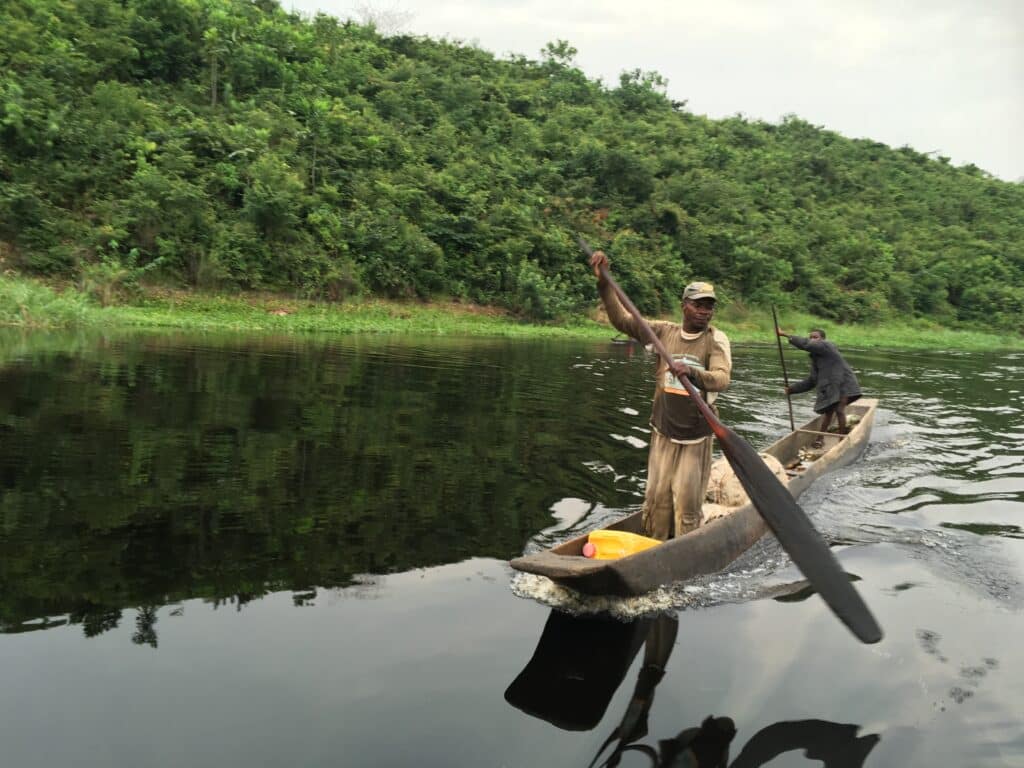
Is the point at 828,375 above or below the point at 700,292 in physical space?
below

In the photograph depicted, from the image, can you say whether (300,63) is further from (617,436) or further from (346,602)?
(346,602)

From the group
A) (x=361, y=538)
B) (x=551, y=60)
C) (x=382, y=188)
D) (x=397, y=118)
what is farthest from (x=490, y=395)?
(x=551, y=60)

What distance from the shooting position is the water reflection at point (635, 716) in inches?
136

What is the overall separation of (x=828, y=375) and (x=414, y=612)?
9056 millimetres

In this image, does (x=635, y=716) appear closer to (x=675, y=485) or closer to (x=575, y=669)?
(x=575, y=669)

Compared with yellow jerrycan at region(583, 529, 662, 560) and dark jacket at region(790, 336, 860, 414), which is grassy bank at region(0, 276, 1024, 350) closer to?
dark jacket at region(790, 336, 860, 414)

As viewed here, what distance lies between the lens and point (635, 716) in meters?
3.71

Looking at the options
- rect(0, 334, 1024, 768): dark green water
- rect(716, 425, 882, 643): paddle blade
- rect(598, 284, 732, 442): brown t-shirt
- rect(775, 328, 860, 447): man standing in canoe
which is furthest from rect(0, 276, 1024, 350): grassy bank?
rect(716, 425, 882, 643): paddle blade

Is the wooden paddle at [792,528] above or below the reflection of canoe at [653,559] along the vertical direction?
above

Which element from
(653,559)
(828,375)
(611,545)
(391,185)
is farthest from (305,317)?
(653,559)

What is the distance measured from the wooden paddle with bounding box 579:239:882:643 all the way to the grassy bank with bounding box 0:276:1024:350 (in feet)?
56.9

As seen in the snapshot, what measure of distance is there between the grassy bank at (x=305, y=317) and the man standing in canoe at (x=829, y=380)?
16135 mm

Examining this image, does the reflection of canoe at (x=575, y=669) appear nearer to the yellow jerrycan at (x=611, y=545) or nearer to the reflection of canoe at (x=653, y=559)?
the reflection of canoe at (x=653, y=559)

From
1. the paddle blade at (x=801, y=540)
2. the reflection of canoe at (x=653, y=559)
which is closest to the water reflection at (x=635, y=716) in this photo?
the reflection of canoe at (x=653, y=559)
